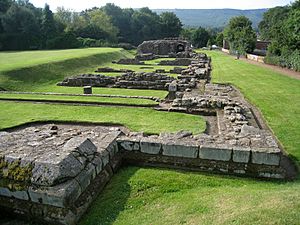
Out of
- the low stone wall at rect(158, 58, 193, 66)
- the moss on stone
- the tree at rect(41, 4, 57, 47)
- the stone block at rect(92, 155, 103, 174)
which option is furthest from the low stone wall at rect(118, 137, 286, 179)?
the tree at rect(41, 4, 57, 47)

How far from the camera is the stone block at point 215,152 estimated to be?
6.83 meters

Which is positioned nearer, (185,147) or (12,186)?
(12,186)

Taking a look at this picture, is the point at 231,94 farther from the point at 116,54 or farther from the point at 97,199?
the point at 116,54

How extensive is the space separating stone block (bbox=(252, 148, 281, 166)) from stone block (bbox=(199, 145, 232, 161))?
621 millimetres

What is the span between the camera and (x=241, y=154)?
6773 millimetres

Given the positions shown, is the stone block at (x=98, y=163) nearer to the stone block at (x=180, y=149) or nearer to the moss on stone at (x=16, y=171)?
the moss on stone at (x=16, y=171)

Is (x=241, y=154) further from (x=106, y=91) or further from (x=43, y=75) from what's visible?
(x=43, y=75)

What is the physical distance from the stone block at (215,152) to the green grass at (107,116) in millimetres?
3493

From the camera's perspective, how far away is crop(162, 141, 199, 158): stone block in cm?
702

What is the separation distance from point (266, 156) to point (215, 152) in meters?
1.22

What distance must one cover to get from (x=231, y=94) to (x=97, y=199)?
1358cm

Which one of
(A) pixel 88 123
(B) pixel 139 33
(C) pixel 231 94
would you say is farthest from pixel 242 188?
(B) pixel 139 33

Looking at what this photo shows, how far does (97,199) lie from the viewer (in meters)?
5.95

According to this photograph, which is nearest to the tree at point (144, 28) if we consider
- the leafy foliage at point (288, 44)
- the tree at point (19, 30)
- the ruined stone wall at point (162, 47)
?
the ruined stone wall at point (162, 47)
